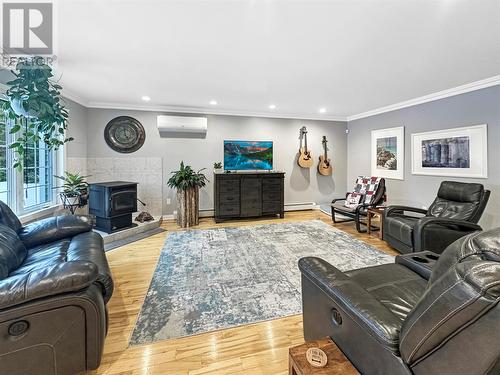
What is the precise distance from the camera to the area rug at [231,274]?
75.8 inches

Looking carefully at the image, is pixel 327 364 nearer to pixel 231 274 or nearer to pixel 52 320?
pixel 52 320

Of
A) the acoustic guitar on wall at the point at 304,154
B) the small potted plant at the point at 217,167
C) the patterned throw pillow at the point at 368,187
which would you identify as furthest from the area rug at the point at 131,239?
the patterned throw pillow at the point at 368,187

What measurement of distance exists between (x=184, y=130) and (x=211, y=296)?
378cm

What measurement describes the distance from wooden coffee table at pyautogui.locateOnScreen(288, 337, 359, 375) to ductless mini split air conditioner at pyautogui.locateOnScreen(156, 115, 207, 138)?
4.63 metres

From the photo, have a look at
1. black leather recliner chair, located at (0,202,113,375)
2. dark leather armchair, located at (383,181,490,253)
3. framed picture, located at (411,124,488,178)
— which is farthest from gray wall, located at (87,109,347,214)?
black leather recliner chair, located at (0,202,113,375)

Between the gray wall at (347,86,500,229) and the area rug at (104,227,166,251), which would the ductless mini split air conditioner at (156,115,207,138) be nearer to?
the area rug at (104,227,166,251)

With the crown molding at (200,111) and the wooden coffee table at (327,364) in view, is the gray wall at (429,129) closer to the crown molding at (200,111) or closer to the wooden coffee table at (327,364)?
the crown molding at (200,111)

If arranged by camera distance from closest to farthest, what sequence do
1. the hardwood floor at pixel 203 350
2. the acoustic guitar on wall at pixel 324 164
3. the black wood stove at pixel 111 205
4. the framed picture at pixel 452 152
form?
the hardwood floor at pixel 203 350
the framed picture at pixel 452 152
the black wood stove at pixel 111 205
the acoustic guitar on wall at pixel 324 164

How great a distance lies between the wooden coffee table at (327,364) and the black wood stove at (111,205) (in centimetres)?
370

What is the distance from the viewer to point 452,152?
12.7 ft

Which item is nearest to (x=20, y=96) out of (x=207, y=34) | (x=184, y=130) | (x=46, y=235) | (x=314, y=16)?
(x=46, y=235)

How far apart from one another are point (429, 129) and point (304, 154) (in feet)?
8.17

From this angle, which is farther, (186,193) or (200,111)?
(200,111)

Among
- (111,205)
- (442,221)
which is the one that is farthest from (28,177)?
(442,221)
